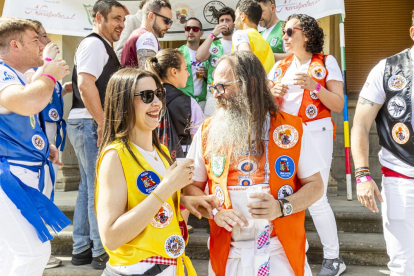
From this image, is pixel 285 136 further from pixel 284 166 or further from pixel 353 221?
pixel 353 221

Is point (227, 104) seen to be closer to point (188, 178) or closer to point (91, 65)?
point (188, 178)

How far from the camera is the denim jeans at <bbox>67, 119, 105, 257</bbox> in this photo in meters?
3.82

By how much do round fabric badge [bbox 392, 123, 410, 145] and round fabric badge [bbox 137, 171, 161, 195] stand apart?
1516mm

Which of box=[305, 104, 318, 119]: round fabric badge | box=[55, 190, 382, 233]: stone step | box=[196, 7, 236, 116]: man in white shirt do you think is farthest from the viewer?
box=[196, 7, 236, 116]: man in white shirt

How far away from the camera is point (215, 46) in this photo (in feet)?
16.7

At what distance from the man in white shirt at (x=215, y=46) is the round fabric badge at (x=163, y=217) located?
2.73m

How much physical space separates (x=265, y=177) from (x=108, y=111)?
2.72ft

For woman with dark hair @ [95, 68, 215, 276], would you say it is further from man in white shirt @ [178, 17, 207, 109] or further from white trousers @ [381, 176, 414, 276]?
man in white shirt @ [178, 17, 207, 109]

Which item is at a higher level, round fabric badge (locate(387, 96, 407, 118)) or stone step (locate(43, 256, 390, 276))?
round fabric badge (locate(387, 96, 407, 118))

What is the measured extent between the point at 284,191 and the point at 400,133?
39.0 inches

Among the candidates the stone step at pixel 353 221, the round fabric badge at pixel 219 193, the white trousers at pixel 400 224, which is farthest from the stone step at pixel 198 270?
the round fabric badge at pixel 219 193

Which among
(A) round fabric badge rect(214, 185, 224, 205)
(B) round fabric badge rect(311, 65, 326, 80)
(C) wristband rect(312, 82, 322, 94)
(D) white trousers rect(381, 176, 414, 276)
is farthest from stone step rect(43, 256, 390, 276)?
(A) round fabric badge rect(214, 185, 224, 205)

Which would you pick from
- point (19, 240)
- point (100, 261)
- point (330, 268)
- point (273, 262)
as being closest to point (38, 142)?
point (19, 240)

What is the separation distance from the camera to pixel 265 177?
7.08ft
